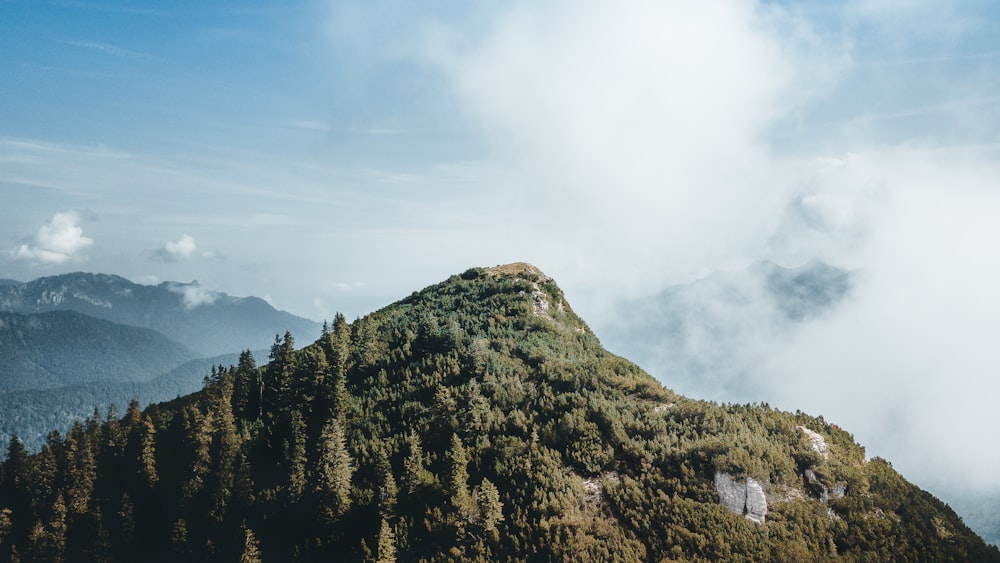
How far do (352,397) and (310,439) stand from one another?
27.9ft

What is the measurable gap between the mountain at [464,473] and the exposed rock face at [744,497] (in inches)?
5.9

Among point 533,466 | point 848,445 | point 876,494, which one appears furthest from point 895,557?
point 533,466

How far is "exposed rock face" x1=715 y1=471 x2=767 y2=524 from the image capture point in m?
48.1

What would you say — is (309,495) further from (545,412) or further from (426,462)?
(545,412)

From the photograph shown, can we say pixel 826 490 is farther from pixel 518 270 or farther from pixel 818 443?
pixel 518 270

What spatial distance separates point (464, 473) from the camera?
55.7m

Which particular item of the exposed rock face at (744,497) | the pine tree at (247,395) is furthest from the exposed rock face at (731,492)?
the pine tree at (247,395)

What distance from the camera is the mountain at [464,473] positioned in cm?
4753

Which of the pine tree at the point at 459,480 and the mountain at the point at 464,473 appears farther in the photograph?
the pine tree at the point at 459,480

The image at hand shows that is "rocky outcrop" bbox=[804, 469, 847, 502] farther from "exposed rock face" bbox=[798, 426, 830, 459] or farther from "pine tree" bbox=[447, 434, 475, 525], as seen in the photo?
"pine tree" bbox=[447, 434, 475, 525]

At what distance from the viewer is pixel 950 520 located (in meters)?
49.6

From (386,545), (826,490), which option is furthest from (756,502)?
(386,545)

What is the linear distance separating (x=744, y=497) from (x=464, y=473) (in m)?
27.8

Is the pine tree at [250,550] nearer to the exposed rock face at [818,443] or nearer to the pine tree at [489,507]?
the pine tree at [489,507]
